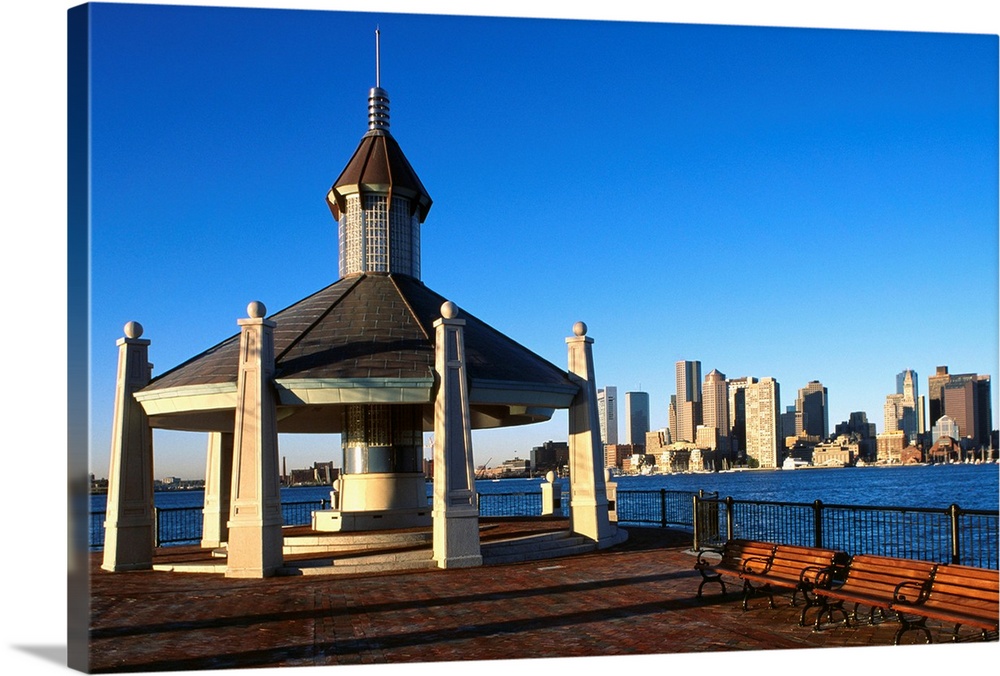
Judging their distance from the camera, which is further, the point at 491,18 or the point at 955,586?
the point at 491,18

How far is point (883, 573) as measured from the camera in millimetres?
11742

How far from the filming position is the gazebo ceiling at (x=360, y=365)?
19312 millimetres

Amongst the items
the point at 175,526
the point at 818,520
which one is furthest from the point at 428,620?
the point at 175,526

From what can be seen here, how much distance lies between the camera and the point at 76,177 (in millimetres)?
10289

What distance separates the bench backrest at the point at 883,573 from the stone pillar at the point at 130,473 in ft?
47.9

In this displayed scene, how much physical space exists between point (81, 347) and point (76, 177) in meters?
1.86

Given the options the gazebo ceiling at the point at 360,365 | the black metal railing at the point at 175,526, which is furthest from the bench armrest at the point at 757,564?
the black metal railing at the point at 175,526

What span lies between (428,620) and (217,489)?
15.3 m

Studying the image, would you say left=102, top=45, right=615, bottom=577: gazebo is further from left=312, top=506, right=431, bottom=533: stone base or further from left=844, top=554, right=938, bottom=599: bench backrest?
left=844, top=554, right=938, bottom=599: bench backrest

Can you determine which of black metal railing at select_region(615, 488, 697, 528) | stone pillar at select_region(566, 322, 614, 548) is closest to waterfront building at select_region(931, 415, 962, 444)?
black metal railing at select_region(615, 488, 697, 528)

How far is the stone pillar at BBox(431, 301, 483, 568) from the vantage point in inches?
741

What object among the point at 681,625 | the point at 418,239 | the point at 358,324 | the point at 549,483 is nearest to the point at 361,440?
the point at 358,324

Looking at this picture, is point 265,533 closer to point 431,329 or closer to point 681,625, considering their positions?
point 431,329

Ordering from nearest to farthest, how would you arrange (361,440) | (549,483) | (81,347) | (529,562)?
(81,347) → (529,562) → (361,440) → (549,483)
